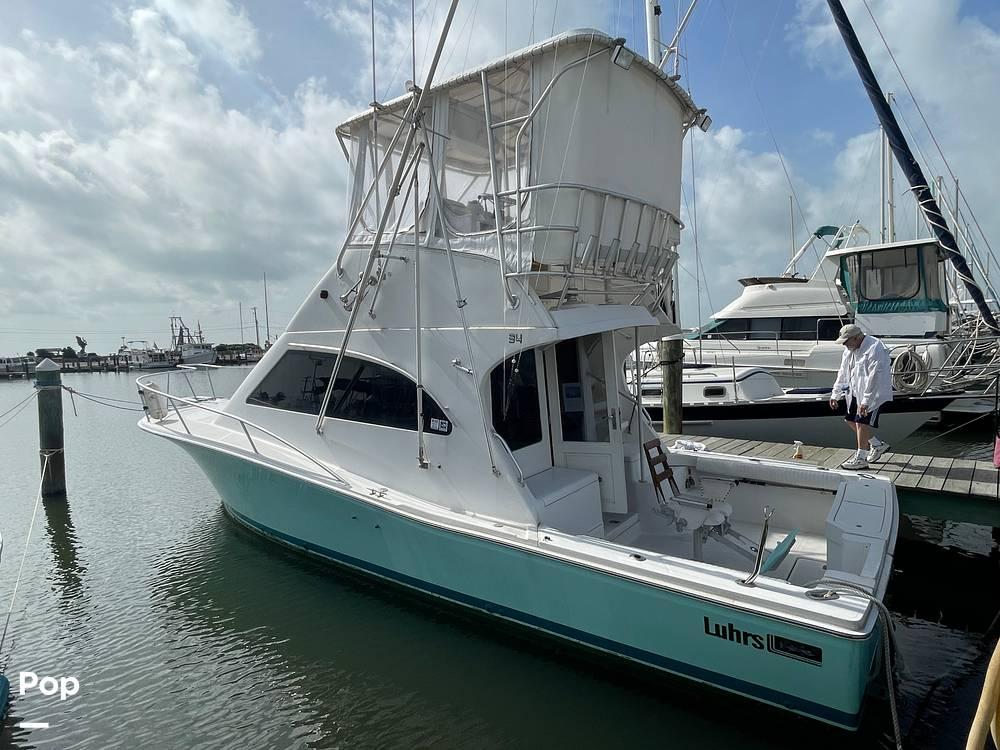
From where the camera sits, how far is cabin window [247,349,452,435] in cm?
478

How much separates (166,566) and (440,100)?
550 centimetres

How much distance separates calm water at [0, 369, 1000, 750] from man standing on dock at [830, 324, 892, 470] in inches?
50.3

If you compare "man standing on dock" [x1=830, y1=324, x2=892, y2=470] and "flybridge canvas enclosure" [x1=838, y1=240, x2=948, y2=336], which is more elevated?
"flybridge canvas enclosure" [x1=838, y1=240, x2=948, y2=336]

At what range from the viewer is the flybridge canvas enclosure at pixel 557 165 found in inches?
161

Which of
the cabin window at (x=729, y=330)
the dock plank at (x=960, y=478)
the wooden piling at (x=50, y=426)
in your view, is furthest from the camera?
the cabin window at (x=729, y=330)

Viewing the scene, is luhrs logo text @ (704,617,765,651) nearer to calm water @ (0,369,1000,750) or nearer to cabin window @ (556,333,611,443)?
calm water @ (0,369,1000,750)

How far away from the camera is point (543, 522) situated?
4156 mm

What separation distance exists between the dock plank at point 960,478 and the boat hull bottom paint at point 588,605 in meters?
3.26

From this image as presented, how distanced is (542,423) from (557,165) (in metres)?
2.11

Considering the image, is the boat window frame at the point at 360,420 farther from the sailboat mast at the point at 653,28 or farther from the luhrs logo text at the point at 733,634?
the sailboat mast at the point at 653,28

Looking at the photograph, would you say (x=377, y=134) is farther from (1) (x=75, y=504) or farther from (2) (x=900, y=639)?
(1) (x=75, y=504)

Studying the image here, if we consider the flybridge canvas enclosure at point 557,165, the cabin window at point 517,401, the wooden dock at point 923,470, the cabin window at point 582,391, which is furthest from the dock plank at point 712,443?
the cabin window at point 517,401

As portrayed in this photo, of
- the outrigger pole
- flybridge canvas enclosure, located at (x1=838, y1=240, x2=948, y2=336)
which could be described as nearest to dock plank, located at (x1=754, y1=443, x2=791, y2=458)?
the outrigger pole

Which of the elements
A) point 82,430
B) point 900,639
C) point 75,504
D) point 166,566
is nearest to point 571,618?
point 900,639
